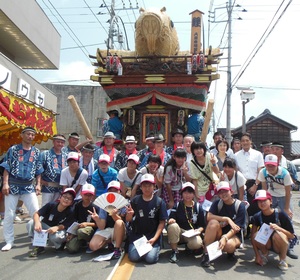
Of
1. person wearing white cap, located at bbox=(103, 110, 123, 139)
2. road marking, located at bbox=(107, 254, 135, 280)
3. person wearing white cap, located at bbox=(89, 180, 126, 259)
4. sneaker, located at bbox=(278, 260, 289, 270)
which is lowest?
road marking, located at bbox=(107, 254, 135, 280)

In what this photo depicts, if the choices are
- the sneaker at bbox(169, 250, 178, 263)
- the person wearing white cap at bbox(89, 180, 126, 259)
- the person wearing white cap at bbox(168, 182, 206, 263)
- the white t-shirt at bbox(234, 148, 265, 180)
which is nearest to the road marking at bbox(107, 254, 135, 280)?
the person wearing white cap at bbox(89, 180, 126, 259)

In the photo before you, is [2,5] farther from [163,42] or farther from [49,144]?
[49,144]

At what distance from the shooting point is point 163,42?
27.6 ft

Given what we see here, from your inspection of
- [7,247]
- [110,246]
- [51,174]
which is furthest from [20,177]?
[110,246]

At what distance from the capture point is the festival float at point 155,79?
27.1 ft

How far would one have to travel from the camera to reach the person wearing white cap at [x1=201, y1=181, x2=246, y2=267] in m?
3.92

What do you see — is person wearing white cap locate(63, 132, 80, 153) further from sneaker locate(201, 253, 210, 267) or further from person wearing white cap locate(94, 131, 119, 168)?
sneaker locate(201, 253, 210, 267)

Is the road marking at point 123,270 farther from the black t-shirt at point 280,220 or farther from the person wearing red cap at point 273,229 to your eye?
the black t-shirt at point 280,220

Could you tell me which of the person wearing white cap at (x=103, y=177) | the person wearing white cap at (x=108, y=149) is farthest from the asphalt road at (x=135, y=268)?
the person wearing white cap at (x=108, y=149)

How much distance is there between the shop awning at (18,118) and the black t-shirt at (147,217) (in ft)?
15.8

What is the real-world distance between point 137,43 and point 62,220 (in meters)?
5.75

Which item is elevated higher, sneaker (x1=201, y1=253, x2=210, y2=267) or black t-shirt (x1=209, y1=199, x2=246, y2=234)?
black t-shirt (x1=209, y1=199, x2=246, y2=234)

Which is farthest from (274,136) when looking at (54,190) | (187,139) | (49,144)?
(54,190)

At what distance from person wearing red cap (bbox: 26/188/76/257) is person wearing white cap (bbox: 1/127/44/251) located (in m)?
0.36
